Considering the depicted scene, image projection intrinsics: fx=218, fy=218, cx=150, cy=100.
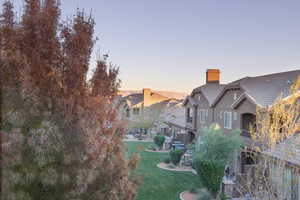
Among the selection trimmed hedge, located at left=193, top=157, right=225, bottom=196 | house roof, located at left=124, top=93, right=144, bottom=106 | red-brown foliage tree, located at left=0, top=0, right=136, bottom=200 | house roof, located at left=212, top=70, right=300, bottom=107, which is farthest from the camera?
house roof, located at left=124, top=93, right=144, bottom=106

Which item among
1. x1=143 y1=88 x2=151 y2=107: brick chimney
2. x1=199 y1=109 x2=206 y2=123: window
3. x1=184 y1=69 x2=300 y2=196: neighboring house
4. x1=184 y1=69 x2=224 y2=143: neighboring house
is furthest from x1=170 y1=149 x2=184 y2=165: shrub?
x1=143 y1=88 x2=151 y2=107: brick chimney

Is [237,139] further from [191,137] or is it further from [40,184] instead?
[191,137]

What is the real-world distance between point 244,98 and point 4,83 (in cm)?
1813

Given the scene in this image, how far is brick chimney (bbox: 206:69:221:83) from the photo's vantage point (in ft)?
97.9

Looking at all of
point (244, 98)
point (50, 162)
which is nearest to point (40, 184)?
point (50, 162)

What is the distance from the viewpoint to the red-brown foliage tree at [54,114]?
4.06 m

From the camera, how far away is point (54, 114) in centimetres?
452

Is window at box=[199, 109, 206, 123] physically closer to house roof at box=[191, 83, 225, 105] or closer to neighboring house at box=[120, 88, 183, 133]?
house roof at box=[191, 83, 225, 105]

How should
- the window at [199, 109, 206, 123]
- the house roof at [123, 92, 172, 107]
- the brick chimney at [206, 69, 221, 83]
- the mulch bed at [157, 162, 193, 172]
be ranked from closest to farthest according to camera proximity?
the mulch bed at [157, 162, 193, 172]
the window at [199, 109, 206, 123]
the brick chimney at [206, 69, 221, 83]
the house roof at [123, 92, 172, 107]

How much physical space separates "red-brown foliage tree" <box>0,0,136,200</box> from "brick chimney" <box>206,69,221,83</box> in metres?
26.1

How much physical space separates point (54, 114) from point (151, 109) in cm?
4027

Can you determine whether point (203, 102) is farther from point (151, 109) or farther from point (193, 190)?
point (151, 109)

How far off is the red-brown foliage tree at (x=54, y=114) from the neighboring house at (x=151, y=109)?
100ft

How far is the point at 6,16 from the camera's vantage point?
4.92 m
